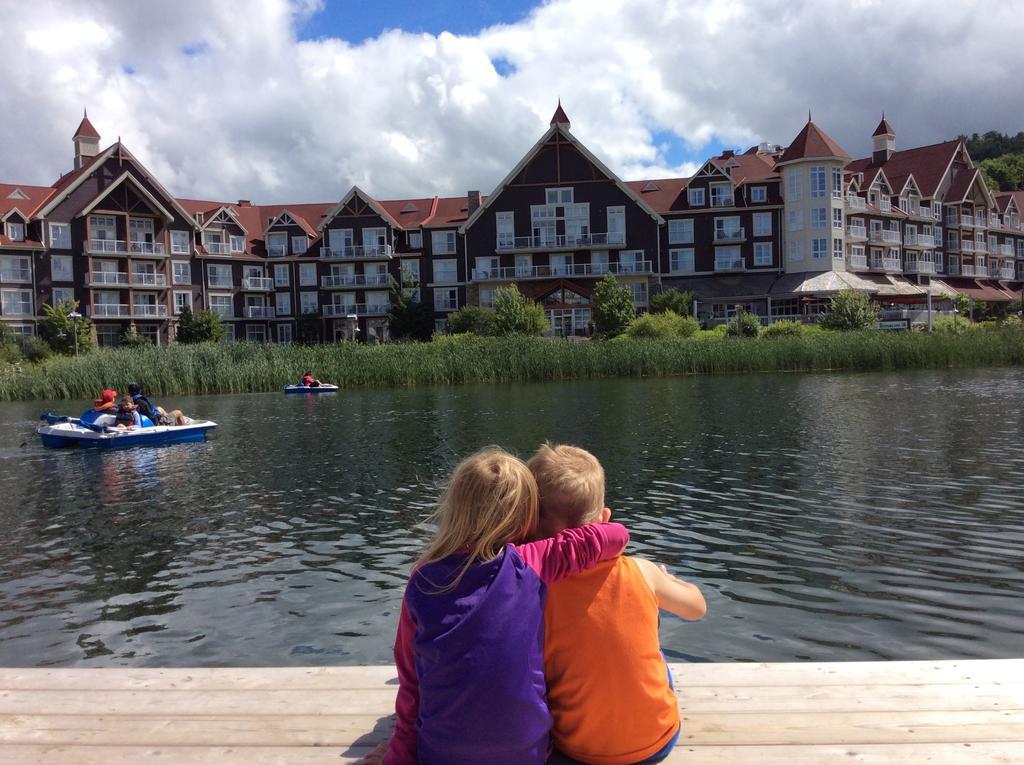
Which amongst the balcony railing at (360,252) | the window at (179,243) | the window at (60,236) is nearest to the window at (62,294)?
the window at (60,236)

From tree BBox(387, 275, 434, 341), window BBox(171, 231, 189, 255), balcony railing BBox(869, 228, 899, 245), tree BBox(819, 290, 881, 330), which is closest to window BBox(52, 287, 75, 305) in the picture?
window BBox(171, 231, 189, 255)

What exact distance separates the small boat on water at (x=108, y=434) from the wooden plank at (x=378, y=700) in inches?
673

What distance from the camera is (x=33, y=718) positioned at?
149 inches

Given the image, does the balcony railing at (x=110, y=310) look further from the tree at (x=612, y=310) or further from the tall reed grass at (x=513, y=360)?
the tree at (x=612, y=310)

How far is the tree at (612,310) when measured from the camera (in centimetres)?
5247

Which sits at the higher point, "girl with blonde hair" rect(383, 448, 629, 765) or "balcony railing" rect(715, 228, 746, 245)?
"balcony railing" rect(715, 228, 746, 245)

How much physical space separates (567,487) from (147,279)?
220 ft

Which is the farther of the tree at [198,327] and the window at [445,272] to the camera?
the window at [445,272]

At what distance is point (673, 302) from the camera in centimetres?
5791

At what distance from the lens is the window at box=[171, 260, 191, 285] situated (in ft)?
218

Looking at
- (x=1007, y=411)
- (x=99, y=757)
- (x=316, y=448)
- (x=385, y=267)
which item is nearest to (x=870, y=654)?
(x=99, y=757)

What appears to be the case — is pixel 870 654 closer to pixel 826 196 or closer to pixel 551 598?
pixel 551 598

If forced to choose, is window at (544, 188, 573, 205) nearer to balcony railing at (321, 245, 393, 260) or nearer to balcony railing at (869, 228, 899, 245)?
balcony railing at (321, 245, 393, 260)

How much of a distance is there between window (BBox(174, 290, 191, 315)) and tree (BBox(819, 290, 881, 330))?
44775 mm
